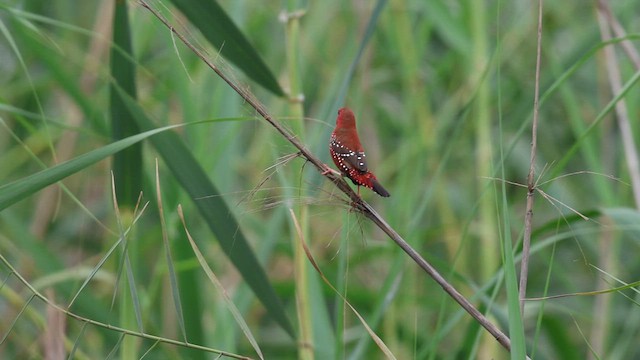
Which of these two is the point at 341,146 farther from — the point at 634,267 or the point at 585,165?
the point at 585,165

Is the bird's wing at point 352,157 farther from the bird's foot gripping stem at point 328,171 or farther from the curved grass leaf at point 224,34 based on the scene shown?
the curved grass leaf at point 224,34

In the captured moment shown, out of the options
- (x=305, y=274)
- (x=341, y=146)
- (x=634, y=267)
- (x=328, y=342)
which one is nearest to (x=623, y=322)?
(x=634, y=267)

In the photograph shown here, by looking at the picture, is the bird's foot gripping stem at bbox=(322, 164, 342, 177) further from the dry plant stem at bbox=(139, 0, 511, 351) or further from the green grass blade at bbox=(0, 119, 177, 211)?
the green grass blade at bbox=(0, 119, 177, 211)

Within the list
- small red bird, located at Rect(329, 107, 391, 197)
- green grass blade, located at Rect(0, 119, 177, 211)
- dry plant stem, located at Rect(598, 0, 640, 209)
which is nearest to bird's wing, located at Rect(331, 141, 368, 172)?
small red bird, located at Rect(329, 107, 391, 197)

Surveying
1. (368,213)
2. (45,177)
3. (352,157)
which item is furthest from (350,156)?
(45,177)

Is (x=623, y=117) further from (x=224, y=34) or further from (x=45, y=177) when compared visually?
(x=45, y=177)
